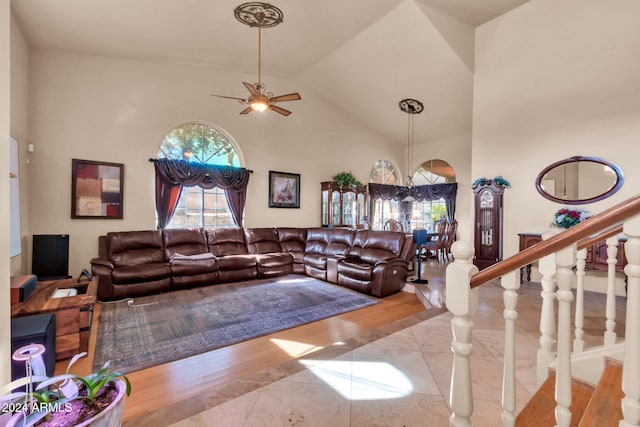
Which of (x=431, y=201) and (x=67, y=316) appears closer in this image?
(x=67, y=316)

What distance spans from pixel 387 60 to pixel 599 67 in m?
3.08

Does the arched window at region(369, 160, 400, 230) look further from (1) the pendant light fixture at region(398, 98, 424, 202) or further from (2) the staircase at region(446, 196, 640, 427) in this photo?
(2) the staircase at region(446, 196, 640, 427)

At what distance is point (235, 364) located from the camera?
93.5 inches

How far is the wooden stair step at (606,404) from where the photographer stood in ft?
3.73

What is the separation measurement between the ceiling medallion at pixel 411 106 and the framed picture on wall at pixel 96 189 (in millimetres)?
5816

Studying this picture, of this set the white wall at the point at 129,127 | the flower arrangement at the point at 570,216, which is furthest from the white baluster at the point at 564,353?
the white wall at the point at 129,127

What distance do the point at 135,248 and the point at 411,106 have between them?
20.7 ft

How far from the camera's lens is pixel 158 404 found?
1885 millimetres

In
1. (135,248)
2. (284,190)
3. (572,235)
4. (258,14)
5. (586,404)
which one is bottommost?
(586,404)

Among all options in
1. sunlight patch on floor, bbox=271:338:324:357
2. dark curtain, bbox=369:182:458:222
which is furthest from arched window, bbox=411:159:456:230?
sunlight patch on floor, bbox=271:338:324:357

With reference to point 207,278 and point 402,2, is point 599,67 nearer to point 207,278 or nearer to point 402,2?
point 402,2

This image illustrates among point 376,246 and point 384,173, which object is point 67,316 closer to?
point 376,246

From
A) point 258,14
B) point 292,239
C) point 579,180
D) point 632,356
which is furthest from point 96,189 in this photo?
point 579,180

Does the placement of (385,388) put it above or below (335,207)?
below
